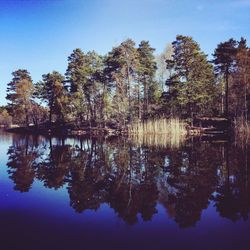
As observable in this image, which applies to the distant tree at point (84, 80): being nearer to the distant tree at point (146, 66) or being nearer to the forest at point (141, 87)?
the forest at point (141, 87)

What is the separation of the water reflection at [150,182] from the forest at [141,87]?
24319mm

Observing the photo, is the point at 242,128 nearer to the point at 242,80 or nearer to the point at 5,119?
the point at 242,80

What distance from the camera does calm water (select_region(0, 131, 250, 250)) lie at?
719 cm

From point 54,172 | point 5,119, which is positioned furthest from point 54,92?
point 54,172

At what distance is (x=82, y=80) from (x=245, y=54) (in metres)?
28.5

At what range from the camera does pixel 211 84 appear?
Result: 4788cm

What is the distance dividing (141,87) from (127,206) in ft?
151

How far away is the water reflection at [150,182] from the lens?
9.50 m

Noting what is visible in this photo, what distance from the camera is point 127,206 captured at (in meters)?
9.72

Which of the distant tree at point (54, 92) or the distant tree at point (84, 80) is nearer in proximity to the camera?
the distant tree at point (84, 80)

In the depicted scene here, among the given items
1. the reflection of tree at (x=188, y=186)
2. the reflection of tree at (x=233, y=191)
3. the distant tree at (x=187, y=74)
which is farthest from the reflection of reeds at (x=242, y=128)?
the reflection of tree at (x=233, y=191)

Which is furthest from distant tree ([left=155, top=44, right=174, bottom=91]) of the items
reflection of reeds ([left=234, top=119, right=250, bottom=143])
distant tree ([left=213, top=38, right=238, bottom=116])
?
reflection of reeds ([left=234, top=119, right=250, bottom=143])

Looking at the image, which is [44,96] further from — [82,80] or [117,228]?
[117,228]

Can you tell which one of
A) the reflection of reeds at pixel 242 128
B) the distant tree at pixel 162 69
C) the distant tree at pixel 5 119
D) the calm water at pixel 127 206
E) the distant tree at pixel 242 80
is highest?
the distant tree at pixel 162 69
